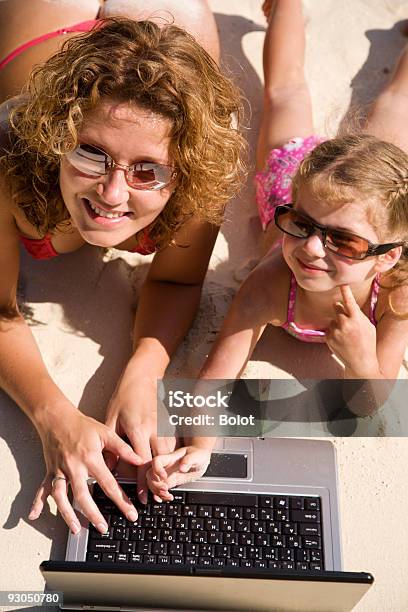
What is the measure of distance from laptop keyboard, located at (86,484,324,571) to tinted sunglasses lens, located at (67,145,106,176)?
777mm

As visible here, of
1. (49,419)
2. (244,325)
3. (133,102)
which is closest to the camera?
(133,102)

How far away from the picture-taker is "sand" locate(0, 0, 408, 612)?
1.75 meters

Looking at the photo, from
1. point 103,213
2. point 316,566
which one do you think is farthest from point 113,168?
point 316,566

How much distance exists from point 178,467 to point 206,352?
494 mm

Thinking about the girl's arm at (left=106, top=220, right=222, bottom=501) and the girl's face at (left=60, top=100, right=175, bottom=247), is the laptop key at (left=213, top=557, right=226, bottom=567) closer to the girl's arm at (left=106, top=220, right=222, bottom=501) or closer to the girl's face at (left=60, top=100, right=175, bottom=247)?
the girl's arm at (left=106, top=220, right=222, bottom=501)

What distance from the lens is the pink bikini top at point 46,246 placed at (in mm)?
1922

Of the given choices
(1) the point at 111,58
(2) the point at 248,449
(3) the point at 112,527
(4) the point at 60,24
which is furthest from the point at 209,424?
(4) the point at 60,24

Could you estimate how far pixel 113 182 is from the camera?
1.47 metres

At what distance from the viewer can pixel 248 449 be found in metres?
1.73

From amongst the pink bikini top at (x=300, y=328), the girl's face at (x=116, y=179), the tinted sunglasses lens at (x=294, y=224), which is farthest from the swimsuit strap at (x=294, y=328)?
the girl's face at (x=116, y=179)

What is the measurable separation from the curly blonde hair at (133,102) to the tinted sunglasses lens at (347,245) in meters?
0.31

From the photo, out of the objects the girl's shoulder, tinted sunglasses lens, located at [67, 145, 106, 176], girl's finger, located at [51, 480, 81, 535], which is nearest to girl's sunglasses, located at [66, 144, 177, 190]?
tinted sunglasses lens, located at [67, 145, 106, 176]

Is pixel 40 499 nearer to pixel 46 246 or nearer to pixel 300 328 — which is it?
pixel 46 246

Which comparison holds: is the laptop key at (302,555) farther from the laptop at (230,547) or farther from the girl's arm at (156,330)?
the girl's arm at (156,330)
